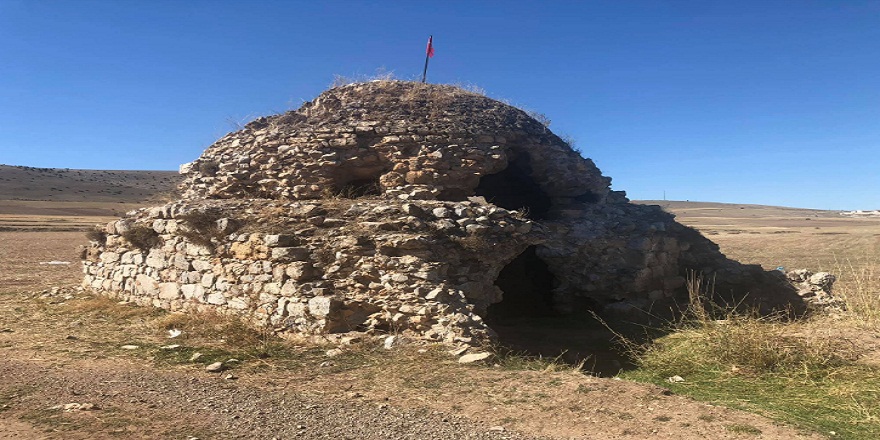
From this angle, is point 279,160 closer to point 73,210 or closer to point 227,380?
point 227,380

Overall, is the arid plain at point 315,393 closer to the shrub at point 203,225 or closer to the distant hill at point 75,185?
the shrub at point 203,225

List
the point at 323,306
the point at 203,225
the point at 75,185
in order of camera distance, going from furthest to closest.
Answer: the point at 75,185, the point at 203,225, the point at 323,306

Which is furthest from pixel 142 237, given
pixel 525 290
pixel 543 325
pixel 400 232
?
pixel 525 290

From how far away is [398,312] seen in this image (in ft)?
23.7

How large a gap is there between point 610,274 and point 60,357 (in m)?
9.17

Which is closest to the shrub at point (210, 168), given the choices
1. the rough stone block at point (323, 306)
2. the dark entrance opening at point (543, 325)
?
the rough stone block at point (323, 306)

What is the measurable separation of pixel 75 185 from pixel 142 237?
332 feet

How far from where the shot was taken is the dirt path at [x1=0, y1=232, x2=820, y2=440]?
4.33m

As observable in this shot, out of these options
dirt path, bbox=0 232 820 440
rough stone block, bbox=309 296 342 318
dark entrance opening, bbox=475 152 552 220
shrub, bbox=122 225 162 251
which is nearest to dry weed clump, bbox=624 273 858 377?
dirt path, bbox=0 232 820 440

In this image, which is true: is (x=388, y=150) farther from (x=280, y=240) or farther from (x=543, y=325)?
(x=543, y=325)

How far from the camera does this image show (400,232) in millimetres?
7895

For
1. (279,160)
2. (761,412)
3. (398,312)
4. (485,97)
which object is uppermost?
(485,97)

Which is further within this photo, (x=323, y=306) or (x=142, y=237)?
(x=142, y=237)

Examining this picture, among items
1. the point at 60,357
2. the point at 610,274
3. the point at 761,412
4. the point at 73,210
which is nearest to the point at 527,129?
the point at 610,274
